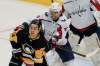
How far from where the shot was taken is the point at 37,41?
168cm

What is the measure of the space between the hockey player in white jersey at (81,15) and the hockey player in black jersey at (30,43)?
0.24 m

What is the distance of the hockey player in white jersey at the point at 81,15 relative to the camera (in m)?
1.88

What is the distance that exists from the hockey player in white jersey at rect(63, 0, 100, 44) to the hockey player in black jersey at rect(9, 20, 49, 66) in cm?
24

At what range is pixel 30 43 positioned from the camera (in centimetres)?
168

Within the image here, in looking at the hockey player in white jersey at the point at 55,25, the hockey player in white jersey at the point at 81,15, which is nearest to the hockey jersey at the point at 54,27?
the hockey player in white jersey at the point at 55,25

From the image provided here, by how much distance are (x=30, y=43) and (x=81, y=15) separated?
309 millimetres

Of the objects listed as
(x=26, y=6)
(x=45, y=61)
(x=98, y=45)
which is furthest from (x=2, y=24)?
(x=45, y=61)

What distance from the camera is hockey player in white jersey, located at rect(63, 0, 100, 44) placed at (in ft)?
6.16

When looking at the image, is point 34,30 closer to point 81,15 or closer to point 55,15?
point 55,15

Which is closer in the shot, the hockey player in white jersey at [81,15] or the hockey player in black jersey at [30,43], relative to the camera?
the hockey player in black jersey at [30,43]

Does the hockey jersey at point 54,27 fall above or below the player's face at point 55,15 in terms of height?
below

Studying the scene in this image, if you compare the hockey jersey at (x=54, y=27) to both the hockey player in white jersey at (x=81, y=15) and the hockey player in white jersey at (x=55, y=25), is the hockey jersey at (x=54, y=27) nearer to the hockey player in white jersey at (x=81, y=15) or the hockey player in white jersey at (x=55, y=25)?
the hockey player in white jersey at (x=55, y=25)

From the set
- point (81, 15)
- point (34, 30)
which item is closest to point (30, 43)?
point (34, 30)

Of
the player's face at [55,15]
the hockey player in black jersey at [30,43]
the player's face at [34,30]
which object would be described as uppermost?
the player's face at [55,15]
